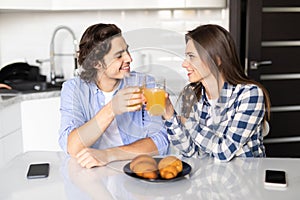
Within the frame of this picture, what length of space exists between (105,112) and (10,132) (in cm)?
135

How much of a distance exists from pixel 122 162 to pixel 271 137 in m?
2.02

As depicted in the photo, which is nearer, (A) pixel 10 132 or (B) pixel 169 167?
(B) pixel 169 167

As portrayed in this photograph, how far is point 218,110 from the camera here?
1.48 m

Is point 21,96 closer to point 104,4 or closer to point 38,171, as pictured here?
point 104,4

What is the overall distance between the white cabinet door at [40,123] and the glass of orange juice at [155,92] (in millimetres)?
1481

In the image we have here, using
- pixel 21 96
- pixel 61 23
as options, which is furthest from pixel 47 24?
pixel 21 96

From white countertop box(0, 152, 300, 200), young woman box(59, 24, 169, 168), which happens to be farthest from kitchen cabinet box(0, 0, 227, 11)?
white countertop box(0, 152, 300, 200)

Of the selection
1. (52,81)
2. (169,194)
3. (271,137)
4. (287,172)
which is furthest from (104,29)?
(271,137)

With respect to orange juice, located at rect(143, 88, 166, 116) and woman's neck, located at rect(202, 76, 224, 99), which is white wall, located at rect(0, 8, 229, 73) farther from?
orange juice, located at rect(143, 88, 166, 116)

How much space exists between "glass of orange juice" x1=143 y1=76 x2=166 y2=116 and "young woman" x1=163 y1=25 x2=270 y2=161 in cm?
6

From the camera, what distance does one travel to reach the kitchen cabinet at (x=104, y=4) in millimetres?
2627

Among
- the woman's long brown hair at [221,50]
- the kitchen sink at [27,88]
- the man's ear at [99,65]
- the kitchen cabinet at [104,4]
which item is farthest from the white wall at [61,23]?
the man's ear at [99,65]

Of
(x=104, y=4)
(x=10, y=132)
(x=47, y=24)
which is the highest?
(x=104, y=4)

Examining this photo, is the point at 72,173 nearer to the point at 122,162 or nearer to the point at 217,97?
the point at 122,162
